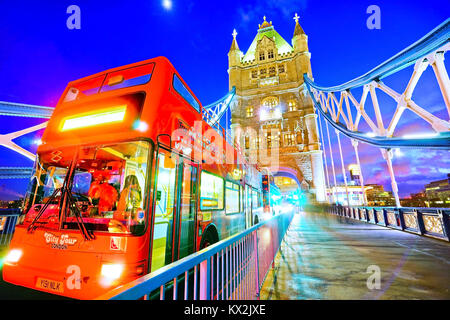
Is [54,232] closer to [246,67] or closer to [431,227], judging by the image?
[431,227]

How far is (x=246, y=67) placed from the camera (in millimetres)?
36812

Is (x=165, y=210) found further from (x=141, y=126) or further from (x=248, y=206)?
(x=248, y=206)

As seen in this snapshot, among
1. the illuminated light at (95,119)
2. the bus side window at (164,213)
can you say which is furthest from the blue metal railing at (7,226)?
the bus side window at (164,213)

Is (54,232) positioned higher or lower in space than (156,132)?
lower

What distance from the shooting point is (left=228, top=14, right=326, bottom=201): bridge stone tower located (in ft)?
94.3

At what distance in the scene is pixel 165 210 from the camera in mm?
3545

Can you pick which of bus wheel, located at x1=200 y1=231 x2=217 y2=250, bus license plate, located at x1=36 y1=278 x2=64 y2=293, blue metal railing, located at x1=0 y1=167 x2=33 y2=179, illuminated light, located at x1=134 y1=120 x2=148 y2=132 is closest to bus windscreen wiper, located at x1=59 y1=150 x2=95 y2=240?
bus license plate, located at x1=36 y1=278 x2=64 y2=293

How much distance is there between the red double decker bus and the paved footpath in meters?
1.88

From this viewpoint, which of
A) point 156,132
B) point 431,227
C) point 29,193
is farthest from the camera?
point 431,227

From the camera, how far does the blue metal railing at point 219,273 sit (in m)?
1.10

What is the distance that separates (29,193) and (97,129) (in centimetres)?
162

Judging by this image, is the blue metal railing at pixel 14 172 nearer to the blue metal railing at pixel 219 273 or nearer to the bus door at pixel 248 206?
the bus door at pixel 248 206

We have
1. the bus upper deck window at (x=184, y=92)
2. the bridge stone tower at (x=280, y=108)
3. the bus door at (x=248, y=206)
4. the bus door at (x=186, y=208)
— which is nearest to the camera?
the bus door at (x=186, y=208)
